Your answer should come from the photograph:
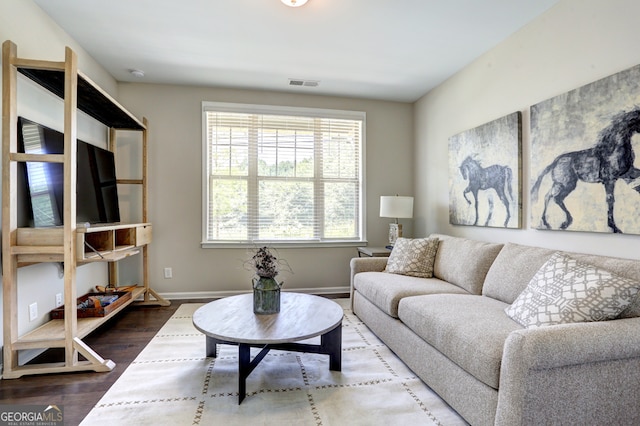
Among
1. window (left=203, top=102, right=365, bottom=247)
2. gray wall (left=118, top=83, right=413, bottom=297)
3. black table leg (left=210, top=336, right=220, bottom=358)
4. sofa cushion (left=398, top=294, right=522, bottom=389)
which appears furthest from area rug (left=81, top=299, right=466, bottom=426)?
window (left=203, top=102, right=365, bottom=247)

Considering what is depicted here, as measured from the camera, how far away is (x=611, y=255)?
A: 6.43ft

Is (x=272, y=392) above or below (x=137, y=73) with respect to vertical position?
below

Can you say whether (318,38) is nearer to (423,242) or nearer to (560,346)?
(423,242)

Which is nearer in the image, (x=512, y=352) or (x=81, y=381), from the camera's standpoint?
(x=512, y=352)

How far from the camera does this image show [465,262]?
8.68ft

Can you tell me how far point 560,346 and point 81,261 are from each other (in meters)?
2.69

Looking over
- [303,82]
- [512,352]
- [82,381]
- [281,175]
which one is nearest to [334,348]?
[512,352]

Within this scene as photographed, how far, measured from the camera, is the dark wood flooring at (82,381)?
1.78 metres

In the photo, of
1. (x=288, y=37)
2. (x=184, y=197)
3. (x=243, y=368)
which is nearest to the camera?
(x=243, y=368)

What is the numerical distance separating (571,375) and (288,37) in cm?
293

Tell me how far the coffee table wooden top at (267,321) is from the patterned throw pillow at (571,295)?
107 centimetres

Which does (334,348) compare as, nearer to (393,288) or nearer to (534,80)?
(393,288)

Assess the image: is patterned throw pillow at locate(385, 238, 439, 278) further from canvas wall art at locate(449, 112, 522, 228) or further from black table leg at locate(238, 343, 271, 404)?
black table leg at locate(238, 343, 271, 404)

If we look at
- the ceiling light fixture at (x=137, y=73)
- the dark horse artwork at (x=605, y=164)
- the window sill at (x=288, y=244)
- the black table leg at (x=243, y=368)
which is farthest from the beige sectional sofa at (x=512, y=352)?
the ceiling light fixture at (x=137, y=73)
